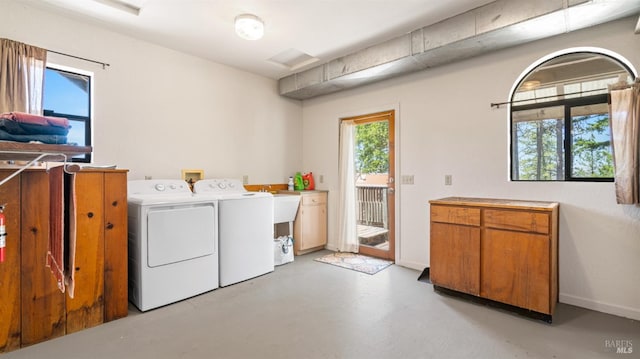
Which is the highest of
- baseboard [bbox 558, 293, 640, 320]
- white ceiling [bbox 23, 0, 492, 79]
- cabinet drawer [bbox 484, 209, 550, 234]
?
white ceiling [bbox 23, 0, 492, 79]

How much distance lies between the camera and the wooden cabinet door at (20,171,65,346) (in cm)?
195

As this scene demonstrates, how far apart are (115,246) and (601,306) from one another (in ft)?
13.5

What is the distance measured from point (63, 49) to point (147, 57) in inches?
28.2

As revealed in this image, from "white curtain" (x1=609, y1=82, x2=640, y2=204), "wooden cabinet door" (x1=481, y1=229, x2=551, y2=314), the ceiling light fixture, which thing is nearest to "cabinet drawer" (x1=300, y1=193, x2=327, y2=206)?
the ceiling light fixture

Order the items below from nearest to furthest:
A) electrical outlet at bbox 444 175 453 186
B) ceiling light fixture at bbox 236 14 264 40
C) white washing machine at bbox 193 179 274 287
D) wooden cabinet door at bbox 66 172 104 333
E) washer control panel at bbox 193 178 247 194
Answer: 1. wooden cabinet door at bbox 66 172 104 333
2. ceiling light fixture at bbox 236 14 264 40
3. white washing machine at bbox 193 179 274 287
4. electrical outlet at bbox 444 175 453 186
5. washer control panel at bbox 193 178 247 194

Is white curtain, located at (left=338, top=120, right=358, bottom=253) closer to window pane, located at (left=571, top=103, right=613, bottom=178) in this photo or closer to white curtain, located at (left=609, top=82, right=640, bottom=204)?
window pane, located at (left=571, top=103, right=613, bottom=178)

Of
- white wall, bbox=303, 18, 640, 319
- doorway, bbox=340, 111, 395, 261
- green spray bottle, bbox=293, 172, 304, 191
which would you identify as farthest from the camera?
green spray bottle, bbox=293, 172, 304, 191

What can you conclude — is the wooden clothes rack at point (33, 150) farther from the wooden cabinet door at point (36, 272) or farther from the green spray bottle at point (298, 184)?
the green spray bottle at point (298, 184)

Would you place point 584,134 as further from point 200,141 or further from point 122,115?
point 122,115

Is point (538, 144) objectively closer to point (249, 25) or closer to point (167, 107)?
point (249, 25)

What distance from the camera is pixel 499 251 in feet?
7.98

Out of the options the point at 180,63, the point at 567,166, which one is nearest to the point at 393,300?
the point at 567,166

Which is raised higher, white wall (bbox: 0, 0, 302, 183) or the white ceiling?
the white ceiling

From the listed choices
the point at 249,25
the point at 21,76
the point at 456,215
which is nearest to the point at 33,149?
the point at 21,76
